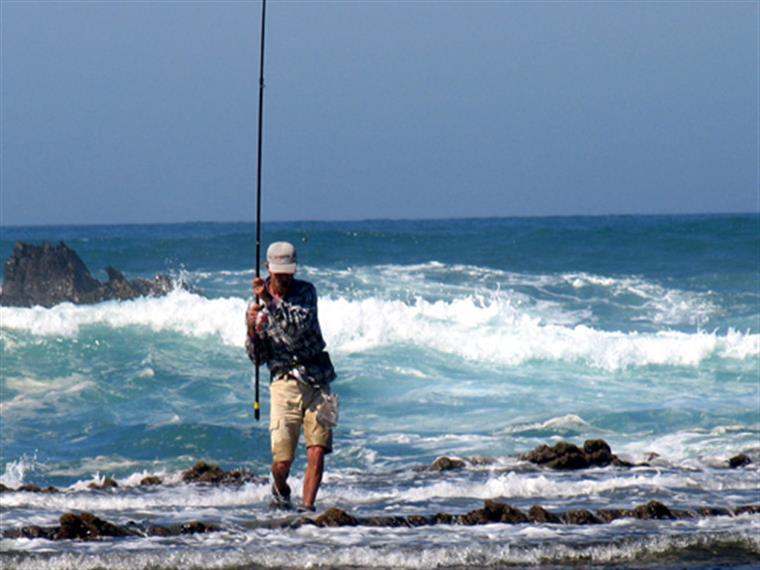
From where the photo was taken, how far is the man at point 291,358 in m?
8.41

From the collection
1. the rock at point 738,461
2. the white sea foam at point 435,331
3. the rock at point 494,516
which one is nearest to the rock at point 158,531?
the rock at point 494,516

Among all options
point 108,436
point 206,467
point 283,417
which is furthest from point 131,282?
point 283,417

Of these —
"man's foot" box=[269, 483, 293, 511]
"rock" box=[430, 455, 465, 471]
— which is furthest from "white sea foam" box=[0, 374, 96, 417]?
"man's foot" box=[269, 483, 293, 511]

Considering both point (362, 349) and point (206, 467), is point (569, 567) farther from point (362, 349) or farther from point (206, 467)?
point (362, 349)

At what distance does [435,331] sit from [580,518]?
43.0 ft

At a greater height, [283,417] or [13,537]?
[283,417]

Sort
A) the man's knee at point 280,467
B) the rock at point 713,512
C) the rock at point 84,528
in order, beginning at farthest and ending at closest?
1. the rock at point 713,512
2. the man's knee at point 280,467
3. the rock at point 84,528

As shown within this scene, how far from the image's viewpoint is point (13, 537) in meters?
8.02

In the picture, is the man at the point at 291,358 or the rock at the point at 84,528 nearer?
the rock at the point at 84,528

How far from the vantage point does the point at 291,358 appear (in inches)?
335

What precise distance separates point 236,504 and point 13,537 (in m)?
1.64

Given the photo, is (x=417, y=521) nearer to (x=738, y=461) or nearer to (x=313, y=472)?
(x=313, y=472)

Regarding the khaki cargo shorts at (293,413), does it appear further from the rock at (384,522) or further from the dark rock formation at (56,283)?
the dark rock formation at (56,283)

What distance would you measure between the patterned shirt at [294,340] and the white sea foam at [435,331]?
11.0 meters
